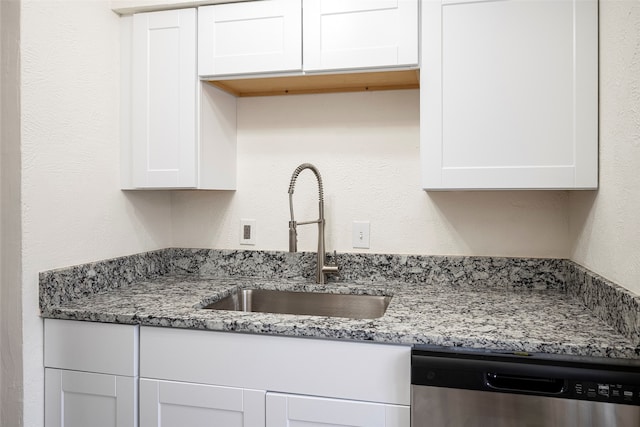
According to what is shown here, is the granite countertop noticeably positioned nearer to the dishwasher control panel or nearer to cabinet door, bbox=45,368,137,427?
the dishwasher control panel

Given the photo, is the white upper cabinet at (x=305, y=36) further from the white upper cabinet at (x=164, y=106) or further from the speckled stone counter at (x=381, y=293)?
the speckled stone counter at (x=381, y=293)

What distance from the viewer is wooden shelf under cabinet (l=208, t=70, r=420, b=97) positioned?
1620mm

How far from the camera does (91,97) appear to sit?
1562mm

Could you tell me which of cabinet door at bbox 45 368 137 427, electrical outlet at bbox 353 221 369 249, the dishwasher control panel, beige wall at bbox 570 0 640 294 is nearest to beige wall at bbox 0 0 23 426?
cabinet door at bbox 45 368 137 427

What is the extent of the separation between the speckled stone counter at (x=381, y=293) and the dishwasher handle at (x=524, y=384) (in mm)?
68

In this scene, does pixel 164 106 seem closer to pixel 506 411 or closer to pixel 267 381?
pixel 267 381

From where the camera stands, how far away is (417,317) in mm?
1261

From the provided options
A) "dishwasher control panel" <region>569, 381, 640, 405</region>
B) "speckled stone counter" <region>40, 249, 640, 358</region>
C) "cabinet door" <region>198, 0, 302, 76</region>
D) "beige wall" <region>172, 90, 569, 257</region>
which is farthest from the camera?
"beige wall" <region>172, 90, 569, 257</region>

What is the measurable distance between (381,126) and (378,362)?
1.00 meters

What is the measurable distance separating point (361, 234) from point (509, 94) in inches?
30.5

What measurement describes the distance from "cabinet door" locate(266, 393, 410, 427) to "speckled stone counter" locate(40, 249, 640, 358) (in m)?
0.18

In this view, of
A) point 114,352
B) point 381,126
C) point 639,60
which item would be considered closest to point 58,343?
point 114,352

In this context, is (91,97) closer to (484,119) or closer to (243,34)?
(243,34)

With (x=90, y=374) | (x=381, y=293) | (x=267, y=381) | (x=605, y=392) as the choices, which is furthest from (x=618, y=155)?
(x=90, y=374)
